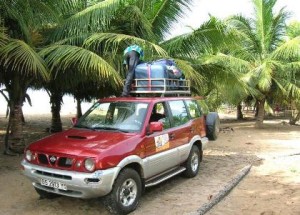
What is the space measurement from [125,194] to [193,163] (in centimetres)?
265

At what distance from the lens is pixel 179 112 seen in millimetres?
7660

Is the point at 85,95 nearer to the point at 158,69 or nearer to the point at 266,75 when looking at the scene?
the point at 266,75

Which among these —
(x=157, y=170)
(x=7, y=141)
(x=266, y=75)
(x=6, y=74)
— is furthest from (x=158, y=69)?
(x=266, y=75)

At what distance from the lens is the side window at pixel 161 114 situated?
22.3ft

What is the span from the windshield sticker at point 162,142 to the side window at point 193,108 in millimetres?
1425

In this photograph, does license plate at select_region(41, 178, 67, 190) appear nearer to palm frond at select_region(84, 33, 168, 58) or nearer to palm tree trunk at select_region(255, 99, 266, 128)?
palm frond at select_region(84, 33, 168, 58)

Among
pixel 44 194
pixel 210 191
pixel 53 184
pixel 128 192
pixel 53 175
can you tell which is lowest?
pixel 210 191

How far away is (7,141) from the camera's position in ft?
34.3

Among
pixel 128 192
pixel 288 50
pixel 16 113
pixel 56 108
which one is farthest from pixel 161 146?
pixel 288 50

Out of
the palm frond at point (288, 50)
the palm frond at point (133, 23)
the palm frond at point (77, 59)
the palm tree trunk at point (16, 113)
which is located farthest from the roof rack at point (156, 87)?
the palm frond at point (288, 50)

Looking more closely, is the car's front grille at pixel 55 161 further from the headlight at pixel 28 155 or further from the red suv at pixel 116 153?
the headlight at pixel 28 155

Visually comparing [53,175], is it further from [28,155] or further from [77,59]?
[77,59]

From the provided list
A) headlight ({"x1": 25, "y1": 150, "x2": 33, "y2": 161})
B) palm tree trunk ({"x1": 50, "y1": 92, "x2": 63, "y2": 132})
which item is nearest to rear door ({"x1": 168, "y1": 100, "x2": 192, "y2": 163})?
headlight ({"x1": 25, "y1": 150, "x2": 33, "y2": 161})

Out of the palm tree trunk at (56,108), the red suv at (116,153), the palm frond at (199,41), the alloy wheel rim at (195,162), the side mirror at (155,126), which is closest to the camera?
the red suv at (116,153)
